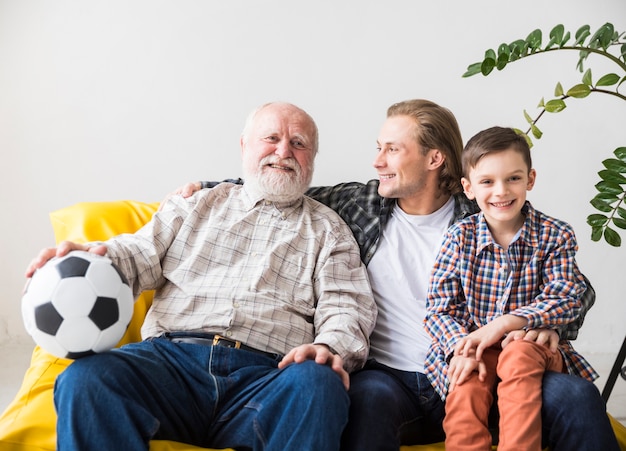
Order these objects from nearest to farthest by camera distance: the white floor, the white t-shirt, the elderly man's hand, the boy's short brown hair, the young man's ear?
1. the elderly man's hand
2. the boy's short brown hair
3. the white t-shirt
4. the young man's ear
5. the white floor

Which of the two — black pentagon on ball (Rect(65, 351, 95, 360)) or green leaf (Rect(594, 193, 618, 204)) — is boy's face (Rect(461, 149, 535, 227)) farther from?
Answer: black pentagon on ball (Rect(65, 351, 95, 360))

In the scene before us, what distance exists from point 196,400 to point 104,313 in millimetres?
367

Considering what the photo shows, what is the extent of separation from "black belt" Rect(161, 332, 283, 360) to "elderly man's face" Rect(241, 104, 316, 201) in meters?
0.55

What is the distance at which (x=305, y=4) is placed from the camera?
3.29m

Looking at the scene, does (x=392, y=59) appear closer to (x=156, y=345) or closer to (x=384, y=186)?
(x=384, y=186)

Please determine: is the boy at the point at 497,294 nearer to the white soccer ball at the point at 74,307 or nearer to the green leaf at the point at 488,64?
the green leaf at the point at 488,64

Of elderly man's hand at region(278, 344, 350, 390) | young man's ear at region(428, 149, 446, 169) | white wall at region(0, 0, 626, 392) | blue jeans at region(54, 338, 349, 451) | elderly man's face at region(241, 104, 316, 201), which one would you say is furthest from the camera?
white wall at region(0, 0, 626, 392)

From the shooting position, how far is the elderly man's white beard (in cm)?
219

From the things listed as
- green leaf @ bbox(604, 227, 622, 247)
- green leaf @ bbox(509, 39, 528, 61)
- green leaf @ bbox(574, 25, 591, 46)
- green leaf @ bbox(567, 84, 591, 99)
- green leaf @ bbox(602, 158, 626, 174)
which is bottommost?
green leaf @ bbox(604, 227, 622, 247)

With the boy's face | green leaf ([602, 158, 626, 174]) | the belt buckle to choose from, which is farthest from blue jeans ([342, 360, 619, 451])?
green leaf ([602, 158, 626, 174])

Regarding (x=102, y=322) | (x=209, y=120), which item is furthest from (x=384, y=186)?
(x=209, y=120)

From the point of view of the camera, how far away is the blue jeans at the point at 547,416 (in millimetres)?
1637

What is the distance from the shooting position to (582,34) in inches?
98.0

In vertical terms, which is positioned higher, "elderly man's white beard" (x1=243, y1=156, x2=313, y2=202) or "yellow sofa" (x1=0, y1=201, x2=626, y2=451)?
"elderly man's white beard" (x1=243, y1=156, x2=313, y2=202)
